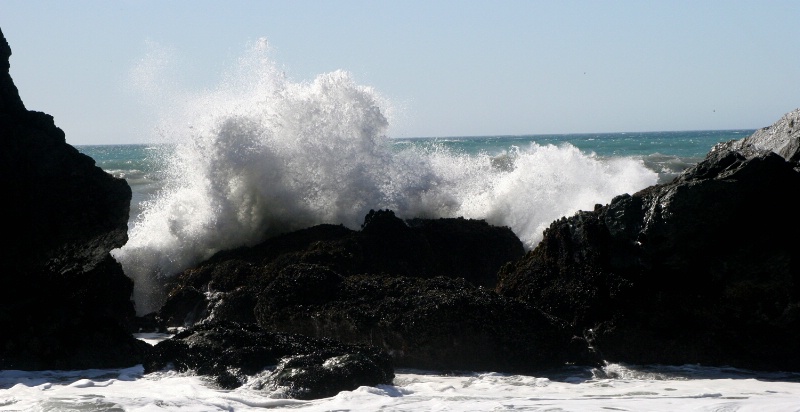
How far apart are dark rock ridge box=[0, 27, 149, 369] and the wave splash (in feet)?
9.74

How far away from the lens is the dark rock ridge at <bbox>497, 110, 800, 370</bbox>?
6.39m

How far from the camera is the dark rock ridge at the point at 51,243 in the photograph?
618 cm

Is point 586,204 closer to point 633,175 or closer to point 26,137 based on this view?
point 633,175

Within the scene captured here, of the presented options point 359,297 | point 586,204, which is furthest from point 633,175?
point 359,297

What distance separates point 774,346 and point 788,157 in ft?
4.74

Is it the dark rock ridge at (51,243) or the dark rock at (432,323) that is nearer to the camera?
the dark rock ridge at (51,243)

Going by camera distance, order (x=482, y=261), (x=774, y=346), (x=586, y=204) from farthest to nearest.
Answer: (x=586, y=204) < (x=482, y=261) < (x=774, y=346)

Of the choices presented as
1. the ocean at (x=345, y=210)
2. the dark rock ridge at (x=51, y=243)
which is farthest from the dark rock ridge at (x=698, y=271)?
the dark rock ridge at (x=51, y=243)

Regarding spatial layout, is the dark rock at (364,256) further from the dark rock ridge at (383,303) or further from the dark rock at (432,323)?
the dark rock at (432,323)

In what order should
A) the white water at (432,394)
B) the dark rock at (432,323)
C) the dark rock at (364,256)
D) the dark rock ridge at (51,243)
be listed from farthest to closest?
the dark rock at (364,256)
the dark rock at (432,323)
the dark rock ridge at (51,243)
the white water at (432,394)

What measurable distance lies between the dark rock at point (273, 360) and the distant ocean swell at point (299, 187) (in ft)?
11.5

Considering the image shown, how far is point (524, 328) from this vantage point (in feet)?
21.1

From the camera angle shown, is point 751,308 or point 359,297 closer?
point 751,308

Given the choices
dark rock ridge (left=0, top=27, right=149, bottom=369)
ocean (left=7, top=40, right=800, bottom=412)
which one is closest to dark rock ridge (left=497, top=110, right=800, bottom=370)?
ocean (left=7, top=40, right=800, bottom=412)
